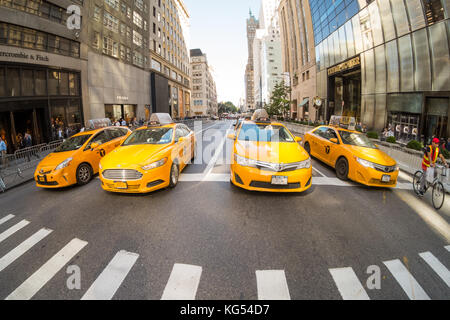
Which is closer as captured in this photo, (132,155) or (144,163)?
(144,163)

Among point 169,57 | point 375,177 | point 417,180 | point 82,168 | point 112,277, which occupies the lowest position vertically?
point 112,277

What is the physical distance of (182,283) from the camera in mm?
2898

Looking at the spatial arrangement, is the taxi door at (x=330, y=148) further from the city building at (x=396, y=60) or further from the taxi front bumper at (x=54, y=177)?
the city building at (x=396, y=60)

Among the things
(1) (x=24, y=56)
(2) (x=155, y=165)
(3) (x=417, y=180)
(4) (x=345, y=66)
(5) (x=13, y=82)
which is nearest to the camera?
(2) (x=155, y=165)

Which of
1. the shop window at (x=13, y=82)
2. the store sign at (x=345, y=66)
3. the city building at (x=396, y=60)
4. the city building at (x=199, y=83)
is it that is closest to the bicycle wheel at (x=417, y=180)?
the city building at (x=396, y=60)

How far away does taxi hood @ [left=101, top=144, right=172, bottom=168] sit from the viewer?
18.5ft

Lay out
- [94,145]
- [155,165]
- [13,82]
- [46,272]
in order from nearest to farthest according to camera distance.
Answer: [46,272] → [155,165] → [94,145] → [13,82]

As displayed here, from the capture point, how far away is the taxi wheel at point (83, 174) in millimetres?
7125

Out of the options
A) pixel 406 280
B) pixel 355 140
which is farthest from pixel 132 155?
pixel 355 140

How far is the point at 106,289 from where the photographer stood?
111 inches

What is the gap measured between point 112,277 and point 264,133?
5.76 meters

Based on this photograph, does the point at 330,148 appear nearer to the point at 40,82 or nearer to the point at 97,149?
the point at 97,149

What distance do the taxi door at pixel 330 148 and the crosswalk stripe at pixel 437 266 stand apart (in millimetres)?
4800

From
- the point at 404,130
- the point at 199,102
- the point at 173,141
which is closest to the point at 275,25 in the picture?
the point at 199,102
